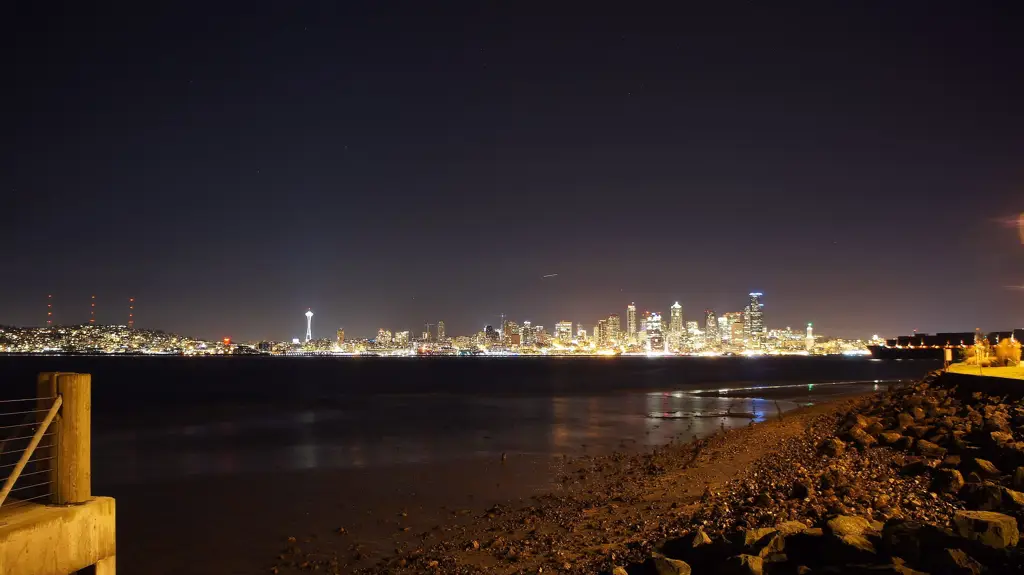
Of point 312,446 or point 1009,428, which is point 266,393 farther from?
point 1009,428

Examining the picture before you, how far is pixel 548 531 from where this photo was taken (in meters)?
12.8

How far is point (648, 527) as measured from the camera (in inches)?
476

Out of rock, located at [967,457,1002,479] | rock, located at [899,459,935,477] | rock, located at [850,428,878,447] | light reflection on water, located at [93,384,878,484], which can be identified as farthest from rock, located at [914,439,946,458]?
light reflection on water, located at [93,384,878,484]

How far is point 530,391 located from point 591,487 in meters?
50.9

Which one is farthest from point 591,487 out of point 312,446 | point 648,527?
point 312,446

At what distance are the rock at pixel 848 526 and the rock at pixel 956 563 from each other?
1338 mm

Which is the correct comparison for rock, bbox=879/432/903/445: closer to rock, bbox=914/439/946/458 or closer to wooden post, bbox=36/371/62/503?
rock, bbox=914/439/946/458

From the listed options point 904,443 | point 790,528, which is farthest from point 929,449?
point 790,528

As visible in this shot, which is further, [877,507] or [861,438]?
[861,438]

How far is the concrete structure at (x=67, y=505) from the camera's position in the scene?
6.18 meters

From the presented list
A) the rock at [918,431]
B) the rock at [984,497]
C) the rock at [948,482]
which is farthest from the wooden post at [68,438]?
the rock at [918,431]

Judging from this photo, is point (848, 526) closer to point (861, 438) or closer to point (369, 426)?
point (861, 438)

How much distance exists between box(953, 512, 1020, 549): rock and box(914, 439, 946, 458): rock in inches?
330

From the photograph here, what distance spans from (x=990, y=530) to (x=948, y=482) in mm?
4945
